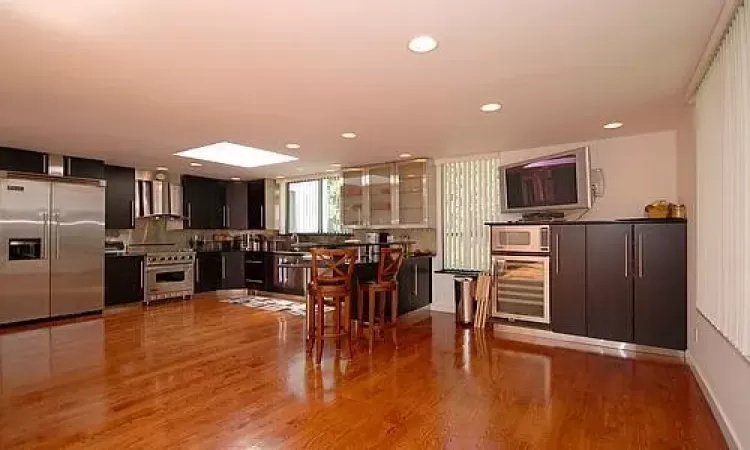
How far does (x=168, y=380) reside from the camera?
10.9 feet

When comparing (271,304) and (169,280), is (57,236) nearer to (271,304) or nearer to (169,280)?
(169,280)

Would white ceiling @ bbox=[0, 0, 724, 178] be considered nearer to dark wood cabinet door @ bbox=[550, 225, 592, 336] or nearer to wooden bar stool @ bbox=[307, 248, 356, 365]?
dark wood cabinet door @ bbox=[550, 225, 592, 336]

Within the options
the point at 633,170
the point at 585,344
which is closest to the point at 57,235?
the point at 585,344

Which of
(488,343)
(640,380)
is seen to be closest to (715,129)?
(640,380)

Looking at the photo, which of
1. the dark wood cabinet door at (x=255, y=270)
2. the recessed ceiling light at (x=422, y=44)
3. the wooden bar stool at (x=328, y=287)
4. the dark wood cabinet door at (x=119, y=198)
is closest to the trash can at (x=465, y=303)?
the wooden bar stool at (x=328, y=287)

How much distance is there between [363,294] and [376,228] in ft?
6.51

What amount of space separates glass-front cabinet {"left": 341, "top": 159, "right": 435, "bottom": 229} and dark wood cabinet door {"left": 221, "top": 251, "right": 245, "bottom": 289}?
2.54 m

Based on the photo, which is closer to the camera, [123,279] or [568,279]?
[568,279]

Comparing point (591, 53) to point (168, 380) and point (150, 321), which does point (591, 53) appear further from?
point (150, 321)

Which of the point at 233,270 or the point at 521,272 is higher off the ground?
the point at 521,272

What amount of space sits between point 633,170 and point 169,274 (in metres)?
7.22

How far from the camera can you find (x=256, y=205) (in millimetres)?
8273

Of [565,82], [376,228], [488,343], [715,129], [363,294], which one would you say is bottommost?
[488,343]

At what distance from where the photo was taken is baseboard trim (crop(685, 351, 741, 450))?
2355mm
